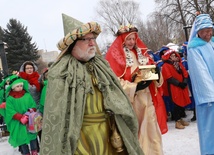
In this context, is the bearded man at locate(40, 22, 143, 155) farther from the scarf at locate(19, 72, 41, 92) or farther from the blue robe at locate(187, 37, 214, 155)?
the scarf at locate(19, 72, 41, 92)

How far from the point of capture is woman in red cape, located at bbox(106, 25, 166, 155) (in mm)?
3406

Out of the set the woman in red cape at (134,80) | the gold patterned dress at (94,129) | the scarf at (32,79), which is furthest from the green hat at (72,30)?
the scarf at (32,79)

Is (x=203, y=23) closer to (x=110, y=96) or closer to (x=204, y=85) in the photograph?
(x=204, y=85)

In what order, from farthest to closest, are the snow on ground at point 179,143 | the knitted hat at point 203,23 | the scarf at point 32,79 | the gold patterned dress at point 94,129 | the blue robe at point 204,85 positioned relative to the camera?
the scarf at point 32,79 < the snow on ground at point 179,143 < the knitted hat at point 203,23 < the blue robe at point 204,85 < the gold patterned dress at point 94,129

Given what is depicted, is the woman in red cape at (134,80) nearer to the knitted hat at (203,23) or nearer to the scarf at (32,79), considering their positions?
the knitted hat at (203,23)

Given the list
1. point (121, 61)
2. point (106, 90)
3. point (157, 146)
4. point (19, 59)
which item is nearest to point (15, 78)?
point (121, 61)

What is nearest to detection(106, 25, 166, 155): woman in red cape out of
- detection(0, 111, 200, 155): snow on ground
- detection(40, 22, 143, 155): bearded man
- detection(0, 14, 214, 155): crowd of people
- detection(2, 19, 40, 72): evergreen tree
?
detection(0, 14, 214, 155): crowd of people

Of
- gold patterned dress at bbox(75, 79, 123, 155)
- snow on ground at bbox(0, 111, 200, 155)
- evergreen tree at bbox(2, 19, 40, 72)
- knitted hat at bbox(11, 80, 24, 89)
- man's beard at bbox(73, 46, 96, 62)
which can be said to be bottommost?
snow on ground at bbox(0, 111, 200, 155)

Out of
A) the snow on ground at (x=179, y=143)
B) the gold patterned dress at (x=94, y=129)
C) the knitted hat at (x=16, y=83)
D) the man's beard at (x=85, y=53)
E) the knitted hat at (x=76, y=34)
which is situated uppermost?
the knitted hat at (x=76, y=34)

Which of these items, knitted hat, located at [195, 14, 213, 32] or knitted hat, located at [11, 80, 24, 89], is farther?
knitted hat, located at [11, 80, 24, 89]

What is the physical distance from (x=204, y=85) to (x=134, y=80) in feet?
2.65

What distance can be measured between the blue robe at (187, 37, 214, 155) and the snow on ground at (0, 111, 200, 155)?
2.80 feet

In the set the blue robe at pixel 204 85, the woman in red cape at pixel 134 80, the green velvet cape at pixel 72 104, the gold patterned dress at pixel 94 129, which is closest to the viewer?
the green velvet cape at pixel 72 104

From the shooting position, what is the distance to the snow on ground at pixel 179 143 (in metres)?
4.18
